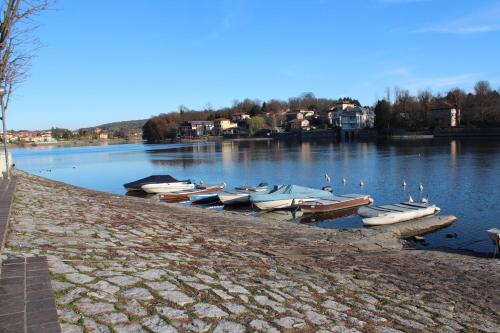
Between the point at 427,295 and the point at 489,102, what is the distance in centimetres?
12117

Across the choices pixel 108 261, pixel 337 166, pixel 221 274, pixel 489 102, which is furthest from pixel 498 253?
pixel 489 102

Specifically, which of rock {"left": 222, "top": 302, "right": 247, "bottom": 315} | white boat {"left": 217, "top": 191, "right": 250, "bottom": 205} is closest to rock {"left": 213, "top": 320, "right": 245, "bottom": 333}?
rock {"left": 222, "top": 302, "right": 247, "bottom": 315}

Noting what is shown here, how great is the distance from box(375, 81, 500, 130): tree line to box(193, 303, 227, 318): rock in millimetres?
123003

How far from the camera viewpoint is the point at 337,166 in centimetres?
5647

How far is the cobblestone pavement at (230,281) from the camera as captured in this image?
16.3 feet

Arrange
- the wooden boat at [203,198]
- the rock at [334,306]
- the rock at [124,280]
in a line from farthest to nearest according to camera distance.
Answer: the wooden boat at [203,198] < the rock at [334,306] < the rock at [124,280]

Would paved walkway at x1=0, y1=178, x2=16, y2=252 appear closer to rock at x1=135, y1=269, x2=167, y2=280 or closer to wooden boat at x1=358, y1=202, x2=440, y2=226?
rock at x1=135, y1=269, x2=167, y2=280

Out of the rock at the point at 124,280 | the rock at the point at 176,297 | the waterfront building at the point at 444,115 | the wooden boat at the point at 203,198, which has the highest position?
the waterfront building at the point at 444,115

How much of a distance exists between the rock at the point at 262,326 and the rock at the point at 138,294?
133 cm

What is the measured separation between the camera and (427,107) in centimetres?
12850

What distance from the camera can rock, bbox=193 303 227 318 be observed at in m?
5.00

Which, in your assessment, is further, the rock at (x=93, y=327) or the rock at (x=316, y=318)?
the rock at (x=316, y=318)

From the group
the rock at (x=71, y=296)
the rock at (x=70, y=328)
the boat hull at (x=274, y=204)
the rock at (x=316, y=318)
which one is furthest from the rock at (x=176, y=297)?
the boat hull at (x=274, y=204)

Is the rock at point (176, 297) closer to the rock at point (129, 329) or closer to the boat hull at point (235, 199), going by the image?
the rock at point (129, 329)
